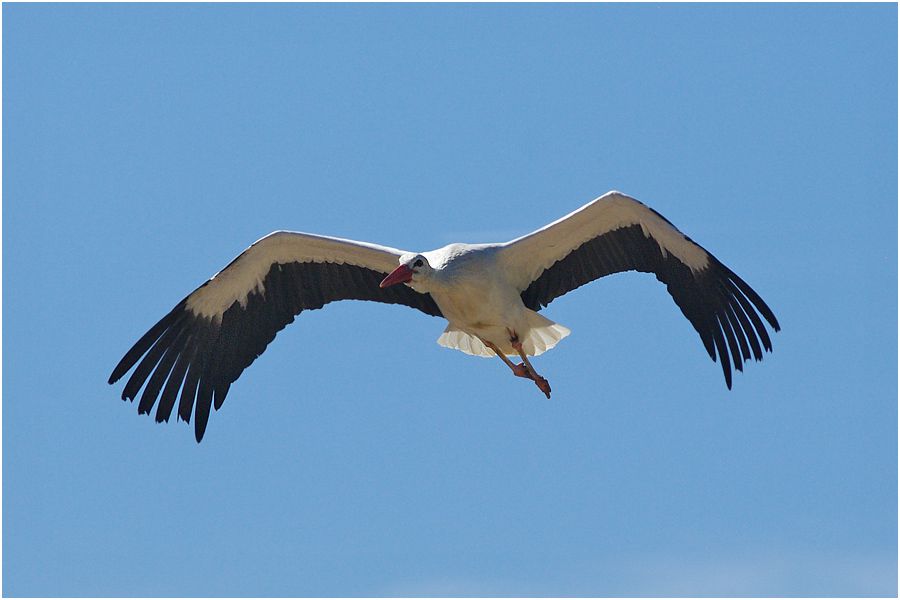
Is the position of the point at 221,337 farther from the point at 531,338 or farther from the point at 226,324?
the point at 531,338

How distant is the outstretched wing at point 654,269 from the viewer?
35.5 ft

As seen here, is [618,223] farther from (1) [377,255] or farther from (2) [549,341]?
(1) [377,255]

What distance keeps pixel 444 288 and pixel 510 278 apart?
66 cm

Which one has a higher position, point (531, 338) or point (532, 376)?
point (531, 338)

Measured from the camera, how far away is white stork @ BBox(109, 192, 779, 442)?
420 inches

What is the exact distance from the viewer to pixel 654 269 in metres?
11.0

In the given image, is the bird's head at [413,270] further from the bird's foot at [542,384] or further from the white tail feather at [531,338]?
the bird's foot at [542,384]

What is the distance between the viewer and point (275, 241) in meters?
11.0

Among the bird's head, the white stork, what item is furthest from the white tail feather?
the bird's head

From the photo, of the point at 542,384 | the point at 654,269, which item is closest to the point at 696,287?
the point at 654,269

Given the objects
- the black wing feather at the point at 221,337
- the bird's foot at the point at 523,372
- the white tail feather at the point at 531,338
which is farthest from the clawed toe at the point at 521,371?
the black wing feather at the point at 221,337

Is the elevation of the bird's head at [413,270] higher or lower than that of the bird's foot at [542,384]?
higher

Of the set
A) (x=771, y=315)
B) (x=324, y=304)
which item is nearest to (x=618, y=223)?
(x=771, y=315)

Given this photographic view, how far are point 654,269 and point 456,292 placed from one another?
159 centimetres
